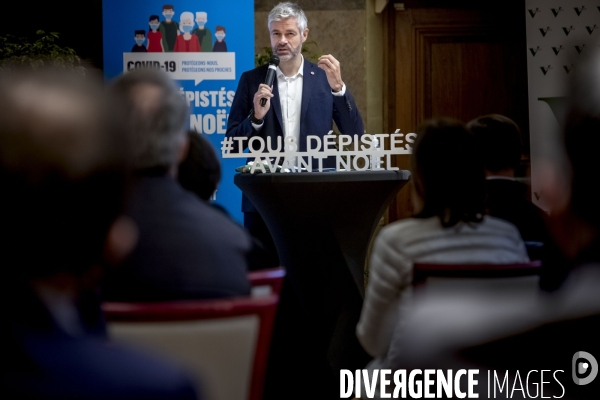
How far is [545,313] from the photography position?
4.82 ft

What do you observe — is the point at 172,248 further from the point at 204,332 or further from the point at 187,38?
the point at 187,38

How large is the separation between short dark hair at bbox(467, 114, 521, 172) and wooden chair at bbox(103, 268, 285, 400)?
124 cm

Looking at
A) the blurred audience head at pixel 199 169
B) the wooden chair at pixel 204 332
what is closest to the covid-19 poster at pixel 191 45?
the blurred audience head at pixel 199 169

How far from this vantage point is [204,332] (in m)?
1.07

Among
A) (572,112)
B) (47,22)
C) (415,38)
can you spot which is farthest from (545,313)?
(47,22)

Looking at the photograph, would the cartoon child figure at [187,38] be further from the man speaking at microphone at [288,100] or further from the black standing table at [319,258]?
the black standing table at [319,258]

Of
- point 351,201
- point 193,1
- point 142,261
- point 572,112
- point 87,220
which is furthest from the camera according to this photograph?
point 193,1

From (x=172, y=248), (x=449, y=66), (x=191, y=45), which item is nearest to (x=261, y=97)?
(x=172, y=248)

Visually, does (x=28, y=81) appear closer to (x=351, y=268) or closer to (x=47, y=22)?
(x=351, y=268)

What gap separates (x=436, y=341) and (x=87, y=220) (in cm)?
84

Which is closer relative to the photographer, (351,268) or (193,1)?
(351,268)

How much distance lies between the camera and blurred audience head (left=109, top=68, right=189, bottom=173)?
1448 mm

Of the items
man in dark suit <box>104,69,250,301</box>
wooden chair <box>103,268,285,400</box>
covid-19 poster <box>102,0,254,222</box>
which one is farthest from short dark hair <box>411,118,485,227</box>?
covid-19 poster <box>102,0,254,222</box>

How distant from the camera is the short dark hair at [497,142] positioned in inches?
85.0
